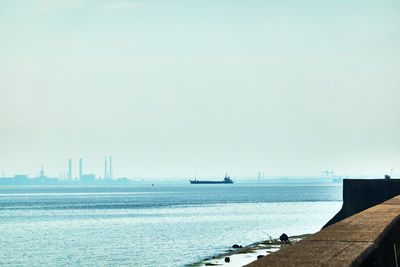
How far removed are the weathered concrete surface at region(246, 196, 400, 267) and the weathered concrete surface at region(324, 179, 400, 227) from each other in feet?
106

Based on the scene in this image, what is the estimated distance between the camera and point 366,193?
153ft

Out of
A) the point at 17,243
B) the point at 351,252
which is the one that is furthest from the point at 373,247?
the point at 17,243

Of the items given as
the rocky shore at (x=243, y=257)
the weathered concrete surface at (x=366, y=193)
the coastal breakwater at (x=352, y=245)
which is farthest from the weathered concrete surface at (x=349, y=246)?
the rocky shore at (x=243, y=257)

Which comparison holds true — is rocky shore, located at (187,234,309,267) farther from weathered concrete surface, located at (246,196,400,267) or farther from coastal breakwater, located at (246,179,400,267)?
weathered concrete surface, located at (246,196,400,267)

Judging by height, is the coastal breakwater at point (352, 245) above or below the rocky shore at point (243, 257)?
above

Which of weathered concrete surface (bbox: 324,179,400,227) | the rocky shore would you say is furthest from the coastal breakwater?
the rocky shore

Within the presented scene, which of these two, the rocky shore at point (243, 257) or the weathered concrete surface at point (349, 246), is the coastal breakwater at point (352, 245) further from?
the rocky shore at point (243, 257)

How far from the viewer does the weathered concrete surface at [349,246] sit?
7520 mm

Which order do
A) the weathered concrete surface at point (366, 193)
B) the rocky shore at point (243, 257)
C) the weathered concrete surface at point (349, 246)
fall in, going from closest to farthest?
the weathered concrete surface at point (349, 246), the weathered concrete surface at point (366, 193), the rocky shore at point (243, 257)

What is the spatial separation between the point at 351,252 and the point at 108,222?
9655 centimetres

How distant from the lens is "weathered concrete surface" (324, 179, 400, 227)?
4446 cm

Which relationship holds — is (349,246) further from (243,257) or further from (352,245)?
(243,257)

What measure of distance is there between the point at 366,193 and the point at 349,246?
3893 centimetres

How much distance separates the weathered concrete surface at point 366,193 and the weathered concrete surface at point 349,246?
32.3m
